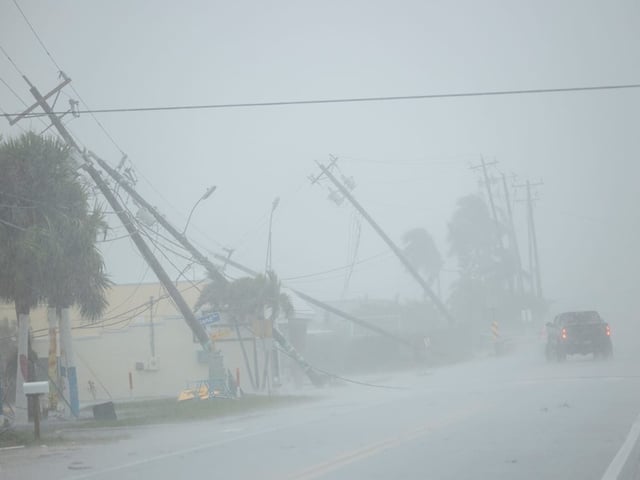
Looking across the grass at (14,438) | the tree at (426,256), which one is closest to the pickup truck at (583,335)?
the grass at (14,438)

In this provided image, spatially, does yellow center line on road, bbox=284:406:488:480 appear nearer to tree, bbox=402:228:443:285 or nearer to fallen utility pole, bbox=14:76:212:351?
fallen utility pole, bbox=14:76:212:351

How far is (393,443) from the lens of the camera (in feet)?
49.6

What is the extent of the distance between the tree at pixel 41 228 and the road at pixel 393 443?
4.88m

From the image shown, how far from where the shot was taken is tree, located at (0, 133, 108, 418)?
78.5 feet

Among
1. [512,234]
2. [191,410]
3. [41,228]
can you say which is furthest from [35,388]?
[512,234]

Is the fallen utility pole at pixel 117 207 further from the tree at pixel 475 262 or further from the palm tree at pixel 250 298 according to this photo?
the tree at pixel 475 262

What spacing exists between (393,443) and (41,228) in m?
13.1

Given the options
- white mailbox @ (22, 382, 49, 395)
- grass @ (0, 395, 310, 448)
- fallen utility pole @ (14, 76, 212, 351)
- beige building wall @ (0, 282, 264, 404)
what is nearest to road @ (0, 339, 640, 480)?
grass @ (0, 395, 310, 448)

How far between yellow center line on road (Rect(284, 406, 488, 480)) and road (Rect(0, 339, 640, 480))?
2 cm

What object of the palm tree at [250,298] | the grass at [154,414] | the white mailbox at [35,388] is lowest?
the grass at [154,414]

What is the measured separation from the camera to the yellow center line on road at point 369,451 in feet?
40.4

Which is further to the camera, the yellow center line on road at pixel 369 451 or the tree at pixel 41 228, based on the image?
the tree at pixel 41 228

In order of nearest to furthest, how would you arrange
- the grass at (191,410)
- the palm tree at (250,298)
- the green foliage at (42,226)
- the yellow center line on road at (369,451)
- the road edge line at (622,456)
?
the road edge line at (622,456), the yellow center line on road at (369,451), the green foliage at (42,226), the grass at (191,410), the palm tree at (250,298)

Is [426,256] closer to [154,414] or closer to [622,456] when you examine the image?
[154,414]
